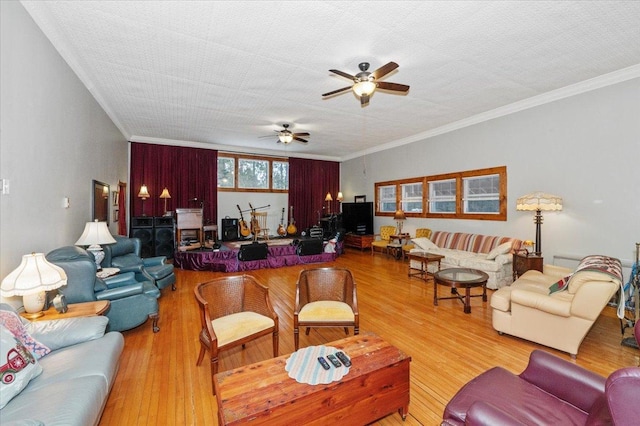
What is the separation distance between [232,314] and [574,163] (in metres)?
5.69

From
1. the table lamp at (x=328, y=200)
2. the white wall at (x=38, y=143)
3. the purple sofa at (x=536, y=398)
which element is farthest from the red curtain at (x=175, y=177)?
the purple sofa at (x=536, y=398)

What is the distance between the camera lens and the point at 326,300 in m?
3.12

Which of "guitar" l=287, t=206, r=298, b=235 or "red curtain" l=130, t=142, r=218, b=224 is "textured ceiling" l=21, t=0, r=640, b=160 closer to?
"red curtain" l=130, t=142, r=218, b=224

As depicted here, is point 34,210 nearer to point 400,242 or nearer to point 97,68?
point 97,68

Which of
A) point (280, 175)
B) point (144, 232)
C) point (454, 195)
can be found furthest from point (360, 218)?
point (144, 232)

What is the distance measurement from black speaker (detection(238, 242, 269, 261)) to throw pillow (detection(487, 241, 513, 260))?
184 inches

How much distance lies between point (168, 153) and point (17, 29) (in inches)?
232

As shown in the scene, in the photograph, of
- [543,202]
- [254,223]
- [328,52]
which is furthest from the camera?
[254,223]

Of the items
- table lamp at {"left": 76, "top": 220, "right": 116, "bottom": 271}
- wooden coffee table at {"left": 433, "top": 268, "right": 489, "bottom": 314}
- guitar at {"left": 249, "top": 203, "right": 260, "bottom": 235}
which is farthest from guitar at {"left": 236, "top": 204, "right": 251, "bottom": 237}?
wooden coffee table at {"left": 433, "top": 268, "right": 489, "bottom": 314}

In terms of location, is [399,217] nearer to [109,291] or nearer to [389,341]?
[389,341]

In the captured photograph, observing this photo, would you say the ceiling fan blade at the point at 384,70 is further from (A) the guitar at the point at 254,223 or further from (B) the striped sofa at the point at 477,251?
(A) the guitar at the point at 254,223

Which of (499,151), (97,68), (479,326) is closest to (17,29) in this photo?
(97,68)

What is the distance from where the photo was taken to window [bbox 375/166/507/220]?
586 centimetres

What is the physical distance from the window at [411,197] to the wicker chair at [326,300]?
526cm
